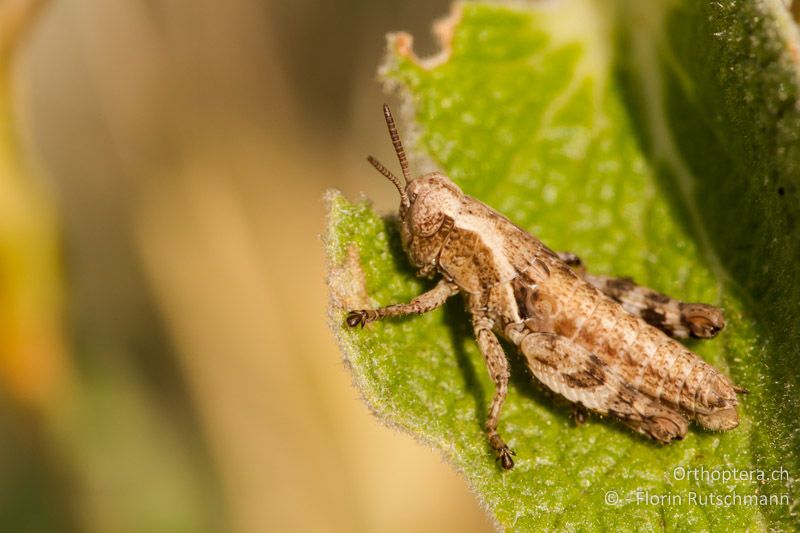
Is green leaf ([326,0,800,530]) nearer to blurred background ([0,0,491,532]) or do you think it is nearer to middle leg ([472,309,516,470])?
middle leg ([472,309,516,470])

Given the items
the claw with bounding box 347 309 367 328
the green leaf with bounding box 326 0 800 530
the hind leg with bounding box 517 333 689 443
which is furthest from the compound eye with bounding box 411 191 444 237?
the hind leg with bounding box 517 333 689 443

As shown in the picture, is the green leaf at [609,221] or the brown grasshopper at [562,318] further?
the brown grasshopper at [562,318]

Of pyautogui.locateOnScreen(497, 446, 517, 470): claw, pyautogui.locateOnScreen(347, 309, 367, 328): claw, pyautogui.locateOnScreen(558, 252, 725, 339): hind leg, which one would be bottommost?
pyautogui.locateOnScreen(497, 446, 517, 470): claw

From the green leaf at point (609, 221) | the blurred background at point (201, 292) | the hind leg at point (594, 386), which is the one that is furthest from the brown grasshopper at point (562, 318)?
the blurred background at point (201, 292)

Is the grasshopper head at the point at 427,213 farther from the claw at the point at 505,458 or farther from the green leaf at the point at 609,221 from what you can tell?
the claw at the point at 505,458

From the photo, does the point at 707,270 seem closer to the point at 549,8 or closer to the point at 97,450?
the point at 549,8

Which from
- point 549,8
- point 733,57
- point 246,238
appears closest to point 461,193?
point 549,8
